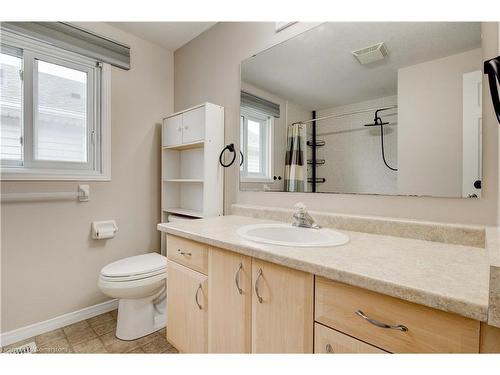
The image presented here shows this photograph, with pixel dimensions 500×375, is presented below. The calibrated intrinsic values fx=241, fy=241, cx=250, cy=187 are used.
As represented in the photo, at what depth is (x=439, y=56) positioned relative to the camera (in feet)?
3.47

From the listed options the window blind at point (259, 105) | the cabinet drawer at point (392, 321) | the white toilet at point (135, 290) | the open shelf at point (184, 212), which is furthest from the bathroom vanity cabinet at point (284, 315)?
the window blind at point (259, 105)

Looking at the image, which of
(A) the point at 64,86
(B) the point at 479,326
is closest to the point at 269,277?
(B) the point at 479,326

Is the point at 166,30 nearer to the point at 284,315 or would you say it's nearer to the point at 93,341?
the point at 284,315

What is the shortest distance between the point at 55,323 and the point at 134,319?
66 centimetres

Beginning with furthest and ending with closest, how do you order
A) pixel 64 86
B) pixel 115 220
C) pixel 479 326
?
pixel 115 220 < pixel 64 86 < pixel 479 326

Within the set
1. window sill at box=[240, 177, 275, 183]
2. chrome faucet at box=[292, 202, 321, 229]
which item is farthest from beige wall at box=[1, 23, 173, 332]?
chrome faucet at box=[292, 202, 321, 229]

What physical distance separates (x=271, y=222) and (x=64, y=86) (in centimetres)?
193

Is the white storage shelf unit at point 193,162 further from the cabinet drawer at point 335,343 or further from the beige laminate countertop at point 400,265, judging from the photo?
the cabinet drawer at point 335,343

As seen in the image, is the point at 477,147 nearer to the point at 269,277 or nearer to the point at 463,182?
the point at 463,182

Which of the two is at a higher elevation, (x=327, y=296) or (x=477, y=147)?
(x=477, y=147)

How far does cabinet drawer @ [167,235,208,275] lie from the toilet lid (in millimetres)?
412

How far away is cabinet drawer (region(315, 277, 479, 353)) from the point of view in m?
0.54

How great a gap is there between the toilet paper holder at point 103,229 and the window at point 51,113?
0.38m

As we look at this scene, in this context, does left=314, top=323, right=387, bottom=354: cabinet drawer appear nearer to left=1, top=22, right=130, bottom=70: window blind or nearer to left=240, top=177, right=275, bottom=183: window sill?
left=240, top=177, right=275, bottom=183: window sill
